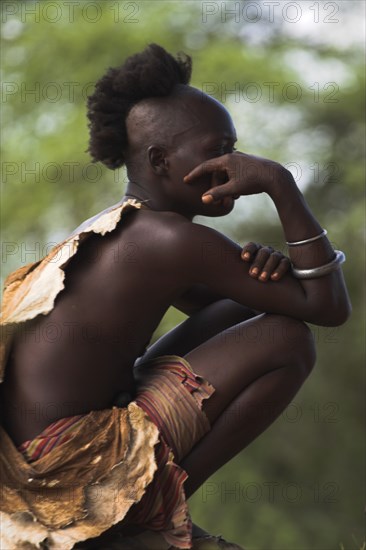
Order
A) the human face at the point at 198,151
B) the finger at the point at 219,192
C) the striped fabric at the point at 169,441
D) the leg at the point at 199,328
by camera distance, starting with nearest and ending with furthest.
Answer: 1. the striped fabric at the point at 169,441
2. the finger at the point at 219,192
3. the human face at the point at 198,151
4. the leg at the point at 199,328

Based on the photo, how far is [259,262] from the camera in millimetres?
2006

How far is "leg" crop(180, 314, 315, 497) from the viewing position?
1991 millimetres

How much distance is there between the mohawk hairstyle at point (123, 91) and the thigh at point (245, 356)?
1.99ft

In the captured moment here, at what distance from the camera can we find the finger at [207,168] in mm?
2076

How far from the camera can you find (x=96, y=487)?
1927mm

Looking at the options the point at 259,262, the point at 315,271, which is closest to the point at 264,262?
the point at 259,262

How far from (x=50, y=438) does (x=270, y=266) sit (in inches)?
24.5

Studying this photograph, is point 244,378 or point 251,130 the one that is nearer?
point 244,378

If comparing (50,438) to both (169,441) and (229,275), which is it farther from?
(229,275)

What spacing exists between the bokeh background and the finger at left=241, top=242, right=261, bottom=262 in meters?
3.81

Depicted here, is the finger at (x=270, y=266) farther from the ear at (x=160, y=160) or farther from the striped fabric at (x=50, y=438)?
the striped fabric at (x=50, y=438)

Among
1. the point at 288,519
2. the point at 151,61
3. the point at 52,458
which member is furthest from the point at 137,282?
the point at 288,519

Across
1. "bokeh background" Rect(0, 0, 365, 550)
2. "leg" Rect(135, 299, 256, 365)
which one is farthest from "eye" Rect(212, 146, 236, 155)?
"bokeh background" Rect(0, 0, 365, 550)

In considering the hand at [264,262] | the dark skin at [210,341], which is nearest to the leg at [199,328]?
the dark skin at [210,341]
